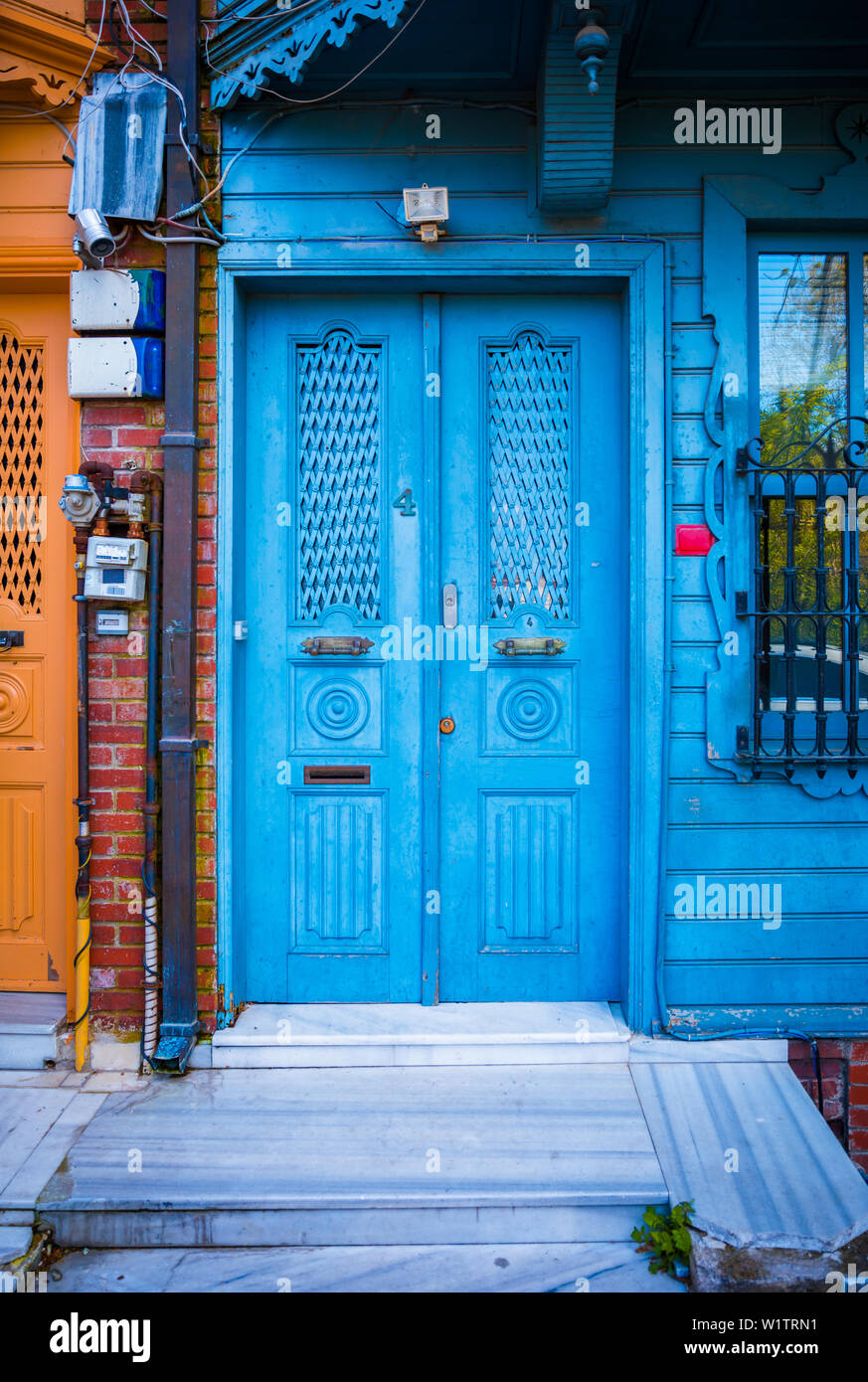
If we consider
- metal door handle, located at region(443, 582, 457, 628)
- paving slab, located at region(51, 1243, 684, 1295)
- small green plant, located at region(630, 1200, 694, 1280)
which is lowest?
paving slab, located at region(51, 1243, 684, 1295)

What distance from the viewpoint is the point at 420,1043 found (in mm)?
3047

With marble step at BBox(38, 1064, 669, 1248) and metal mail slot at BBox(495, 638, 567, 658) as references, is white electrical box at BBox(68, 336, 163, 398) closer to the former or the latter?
metal mail slot at BBox(495, 638, 567, 658)

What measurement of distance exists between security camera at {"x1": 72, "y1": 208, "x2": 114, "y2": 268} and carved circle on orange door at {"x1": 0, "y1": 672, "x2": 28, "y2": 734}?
5.04ft

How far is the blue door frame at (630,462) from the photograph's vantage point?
306 centimetres

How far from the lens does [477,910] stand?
3287mm

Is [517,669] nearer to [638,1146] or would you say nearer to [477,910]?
[477,910]

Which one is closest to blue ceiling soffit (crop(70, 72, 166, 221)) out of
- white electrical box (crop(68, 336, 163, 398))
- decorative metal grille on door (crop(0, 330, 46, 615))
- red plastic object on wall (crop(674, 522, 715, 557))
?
white electrical box (crop(68, 336, 163, 398))

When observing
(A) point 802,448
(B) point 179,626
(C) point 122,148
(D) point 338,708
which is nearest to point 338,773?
(D) point 338,708

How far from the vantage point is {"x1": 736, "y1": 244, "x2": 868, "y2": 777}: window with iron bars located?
3.07m

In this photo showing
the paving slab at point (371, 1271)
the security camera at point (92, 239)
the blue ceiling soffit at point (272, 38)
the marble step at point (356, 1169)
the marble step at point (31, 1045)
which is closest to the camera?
the paving slab at point (371, 1271)

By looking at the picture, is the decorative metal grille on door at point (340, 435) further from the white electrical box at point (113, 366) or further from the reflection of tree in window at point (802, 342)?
the reflection of tree in window at point (802, 342)

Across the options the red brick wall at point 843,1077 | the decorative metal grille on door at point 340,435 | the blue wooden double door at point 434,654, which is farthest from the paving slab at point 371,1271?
the decorative metal grille on door at point 340,435

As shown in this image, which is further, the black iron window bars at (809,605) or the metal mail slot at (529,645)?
the metal mail slot at (529,645)

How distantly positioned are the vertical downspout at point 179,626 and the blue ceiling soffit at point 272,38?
0.13 meters
